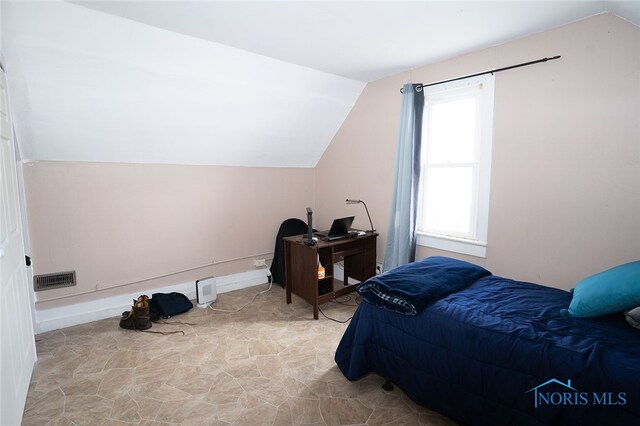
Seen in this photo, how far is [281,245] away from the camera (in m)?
4.01

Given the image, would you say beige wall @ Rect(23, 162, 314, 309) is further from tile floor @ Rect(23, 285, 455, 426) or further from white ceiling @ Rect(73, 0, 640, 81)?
white ceiling @ Rect(73, 0, 640, 81)

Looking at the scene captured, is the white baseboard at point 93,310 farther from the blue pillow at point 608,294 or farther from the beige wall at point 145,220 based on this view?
the blue pillow at point 608,294

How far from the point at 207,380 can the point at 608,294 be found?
2401mm

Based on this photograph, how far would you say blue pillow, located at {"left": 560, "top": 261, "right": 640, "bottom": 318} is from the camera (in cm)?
156

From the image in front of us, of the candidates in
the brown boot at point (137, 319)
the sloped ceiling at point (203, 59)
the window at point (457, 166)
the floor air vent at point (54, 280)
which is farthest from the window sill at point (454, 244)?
the floor air vent at point (54, 280)

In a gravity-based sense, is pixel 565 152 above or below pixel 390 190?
above

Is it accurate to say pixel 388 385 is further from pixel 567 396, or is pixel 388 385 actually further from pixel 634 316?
pixel 634 316

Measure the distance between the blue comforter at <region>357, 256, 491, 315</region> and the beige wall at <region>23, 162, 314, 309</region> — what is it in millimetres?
2225

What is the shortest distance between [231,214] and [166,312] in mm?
1286

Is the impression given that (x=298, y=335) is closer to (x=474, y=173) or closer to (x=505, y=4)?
(x=474, y=173)

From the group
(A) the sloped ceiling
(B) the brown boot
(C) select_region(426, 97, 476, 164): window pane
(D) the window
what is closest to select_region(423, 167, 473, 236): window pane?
(D) the window

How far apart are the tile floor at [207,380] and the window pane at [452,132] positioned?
74.3 inches

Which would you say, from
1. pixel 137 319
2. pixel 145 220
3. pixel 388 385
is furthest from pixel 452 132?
pixel 137 319

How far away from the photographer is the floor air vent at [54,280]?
2824 mm
